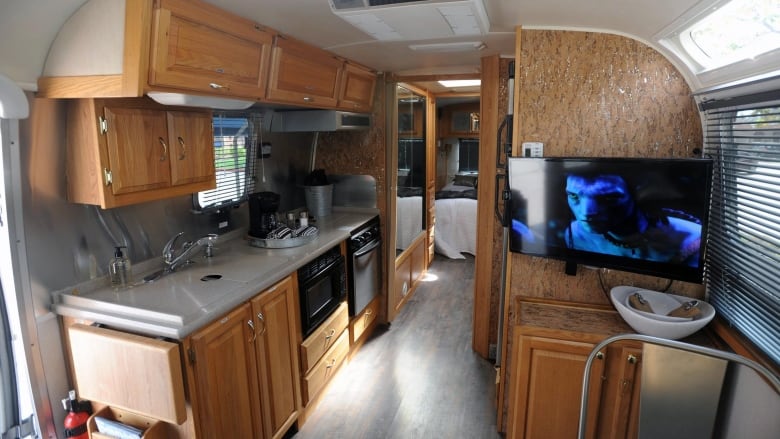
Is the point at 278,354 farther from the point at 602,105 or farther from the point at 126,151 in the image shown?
the point at 602,105

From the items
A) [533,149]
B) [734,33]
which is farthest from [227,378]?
[734,33]

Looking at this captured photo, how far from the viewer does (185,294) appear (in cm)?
191

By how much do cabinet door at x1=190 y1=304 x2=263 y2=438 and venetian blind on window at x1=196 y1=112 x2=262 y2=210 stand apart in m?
0.91

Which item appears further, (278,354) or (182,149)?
(278,354)

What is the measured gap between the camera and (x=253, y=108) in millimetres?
2896

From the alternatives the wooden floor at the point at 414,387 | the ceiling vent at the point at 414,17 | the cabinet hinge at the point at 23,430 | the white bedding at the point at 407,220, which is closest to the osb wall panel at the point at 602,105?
the ceiling vent at the point at 414,17

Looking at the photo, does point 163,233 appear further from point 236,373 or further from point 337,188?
point 337,188

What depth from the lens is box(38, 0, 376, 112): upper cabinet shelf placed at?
1.53 metres

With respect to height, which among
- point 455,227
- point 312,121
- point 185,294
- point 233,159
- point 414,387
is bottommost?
point 414,387

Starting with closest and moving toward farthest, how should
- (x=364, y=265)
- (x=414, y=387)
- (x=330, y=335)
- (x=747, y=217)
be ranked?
1. (x=747, y=217)
2. (x=330, y=335)
3. (x=414, y=387)
4. (x=364, y=265)

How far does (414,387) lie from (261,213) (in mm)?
1509

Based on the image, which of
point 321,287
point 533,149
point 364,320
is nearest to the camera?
point 533,149

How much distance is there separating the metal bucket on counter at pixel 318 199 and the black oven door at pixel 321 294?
2.37 ft

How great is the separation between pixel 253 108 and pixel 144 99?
1.08 meters
